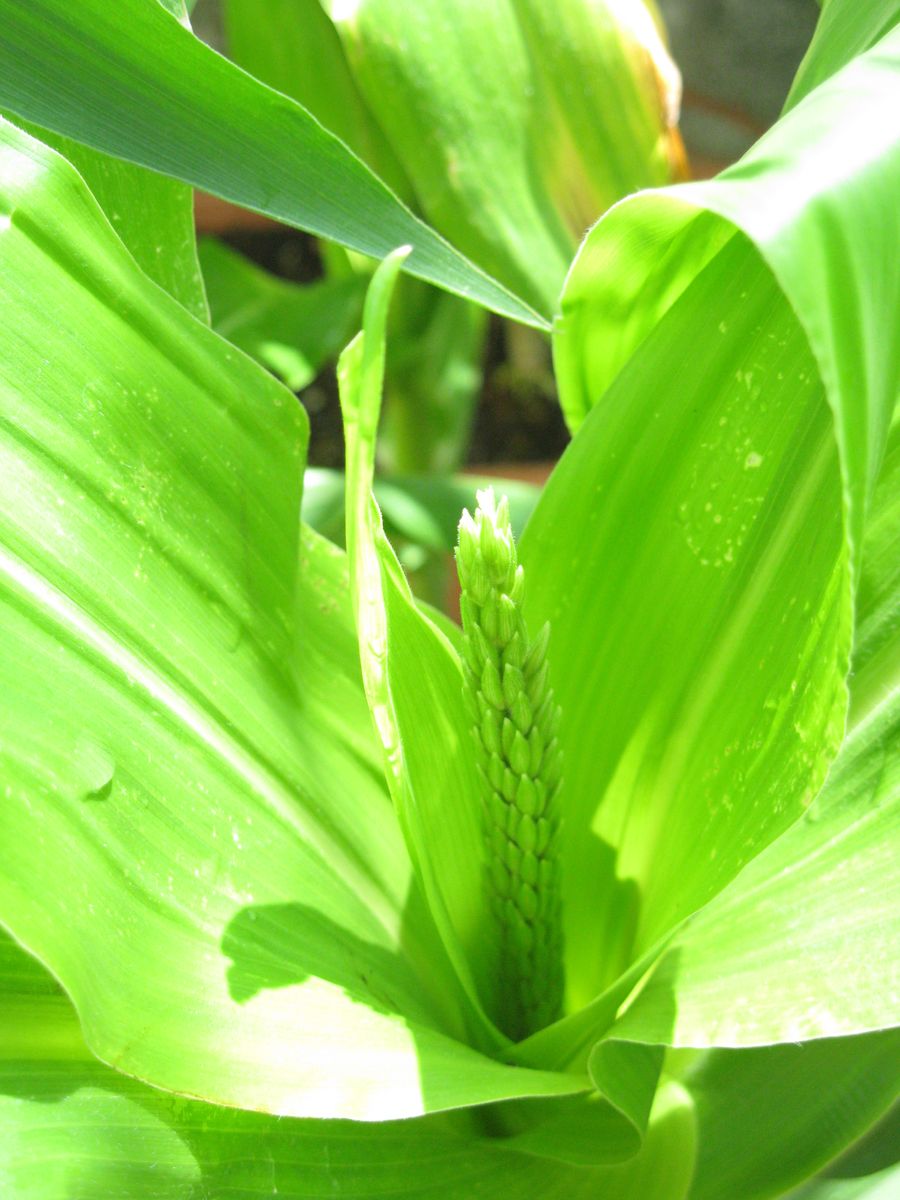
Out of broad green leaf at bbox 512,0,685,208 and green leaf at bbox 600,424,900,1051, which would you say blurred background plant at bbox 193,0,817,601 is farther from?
green leaf at bbox 600,424,900,1051

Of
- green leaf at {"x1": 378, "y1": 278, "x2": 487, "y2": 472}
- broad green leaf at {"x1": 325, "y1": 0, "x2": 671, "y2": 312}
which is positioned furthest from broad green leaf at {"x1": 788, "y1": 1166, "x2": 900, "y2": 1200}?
green leaf at {"x1": 378, "y1": 278, "x2": 487, "y2": 472}

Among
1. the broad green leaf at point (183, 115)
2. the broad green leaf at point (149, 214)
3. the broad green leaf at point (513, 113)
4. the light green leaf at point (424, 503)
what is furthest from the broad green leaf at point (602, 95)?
the broad green leaf at point (183, 115)

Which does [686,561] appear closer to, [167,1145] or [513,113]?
A: [167,1145]

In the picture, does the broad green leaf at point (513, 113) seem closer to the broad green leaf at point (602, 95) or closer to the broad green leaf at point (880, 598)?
the broad green leaf at point (602, 95)

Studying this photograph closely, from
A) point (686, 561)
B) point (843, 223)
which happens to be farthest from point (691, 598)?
point (843, 223)

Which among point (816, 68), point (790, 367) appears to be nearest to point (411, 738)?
point (790, 367)

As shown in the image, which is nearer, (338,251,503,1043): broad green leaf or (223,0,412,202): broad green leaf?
(338,251,503,1043): broad green leaf
